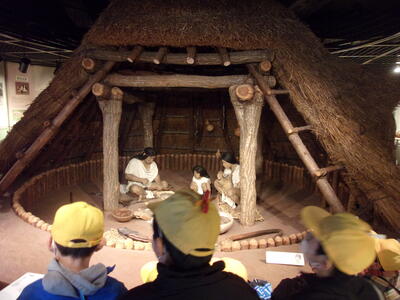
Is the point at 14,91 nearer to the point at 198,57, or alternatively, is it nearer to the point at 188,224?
the point at 198,57

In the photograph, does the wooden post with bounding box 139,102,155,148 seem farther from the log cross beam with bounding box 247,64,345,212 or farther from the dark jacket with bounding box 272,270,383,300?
the dark jacket with bounding box 272,270,383,300

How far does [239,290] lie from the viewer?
1.54m

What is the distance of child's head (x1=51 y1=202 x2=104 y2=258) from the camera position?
5.98 feet

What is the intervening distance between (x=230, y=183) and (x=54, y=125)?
10.7 feet

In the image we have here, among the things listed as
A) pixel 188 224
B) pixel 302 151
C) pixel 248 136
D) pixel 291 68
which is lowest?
pixel 188 224

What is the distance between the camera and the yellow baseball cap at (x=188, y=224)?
1511 mm

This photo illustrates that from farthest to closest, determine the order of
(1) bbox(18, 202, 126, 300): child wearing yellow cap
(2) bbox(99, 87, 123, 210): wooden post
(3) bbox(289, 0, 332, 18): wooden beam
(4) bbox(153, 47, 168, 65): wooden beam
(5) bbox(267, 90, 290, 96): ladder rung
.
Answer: (2) bbox(99, 87, 123, 210): wooden post → (3) bbox(289, 0, 332, 18): wooden beam → (4) bbox(153, 47, 168, 65): wooden beam → (5) bbox(267, 90, 290, 96): ladder rung → (1) bbox(18, 202, 126, 300): child wearing yellow cap

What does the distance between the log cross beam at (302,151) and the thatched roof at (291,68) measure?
0.26 metres

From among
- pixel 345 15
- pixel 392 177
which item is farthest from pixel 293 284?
pixel 345 15

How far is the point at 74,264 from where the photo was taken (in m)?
1.90

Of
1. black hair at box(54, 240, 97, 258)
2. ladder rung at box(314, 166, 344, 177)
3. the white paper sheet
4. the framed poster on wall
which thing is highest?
the framed poster on wall

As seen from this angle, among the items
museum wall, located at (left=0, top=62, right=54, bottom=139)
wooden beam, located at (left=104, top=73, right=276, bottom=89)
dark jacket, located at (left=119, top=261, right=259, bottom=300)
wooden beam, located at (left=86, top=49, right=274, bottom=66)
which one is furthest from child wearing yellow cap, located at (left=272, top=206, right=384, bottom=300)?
museum wall, located at (left=0, top=62, right=54, bottom=139)

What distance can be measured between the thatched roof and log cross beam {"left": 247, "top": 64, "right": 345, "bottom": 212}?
0.86 ft

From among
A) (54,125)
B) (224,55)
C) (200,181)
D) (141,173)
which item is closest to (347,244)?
(224,55)
